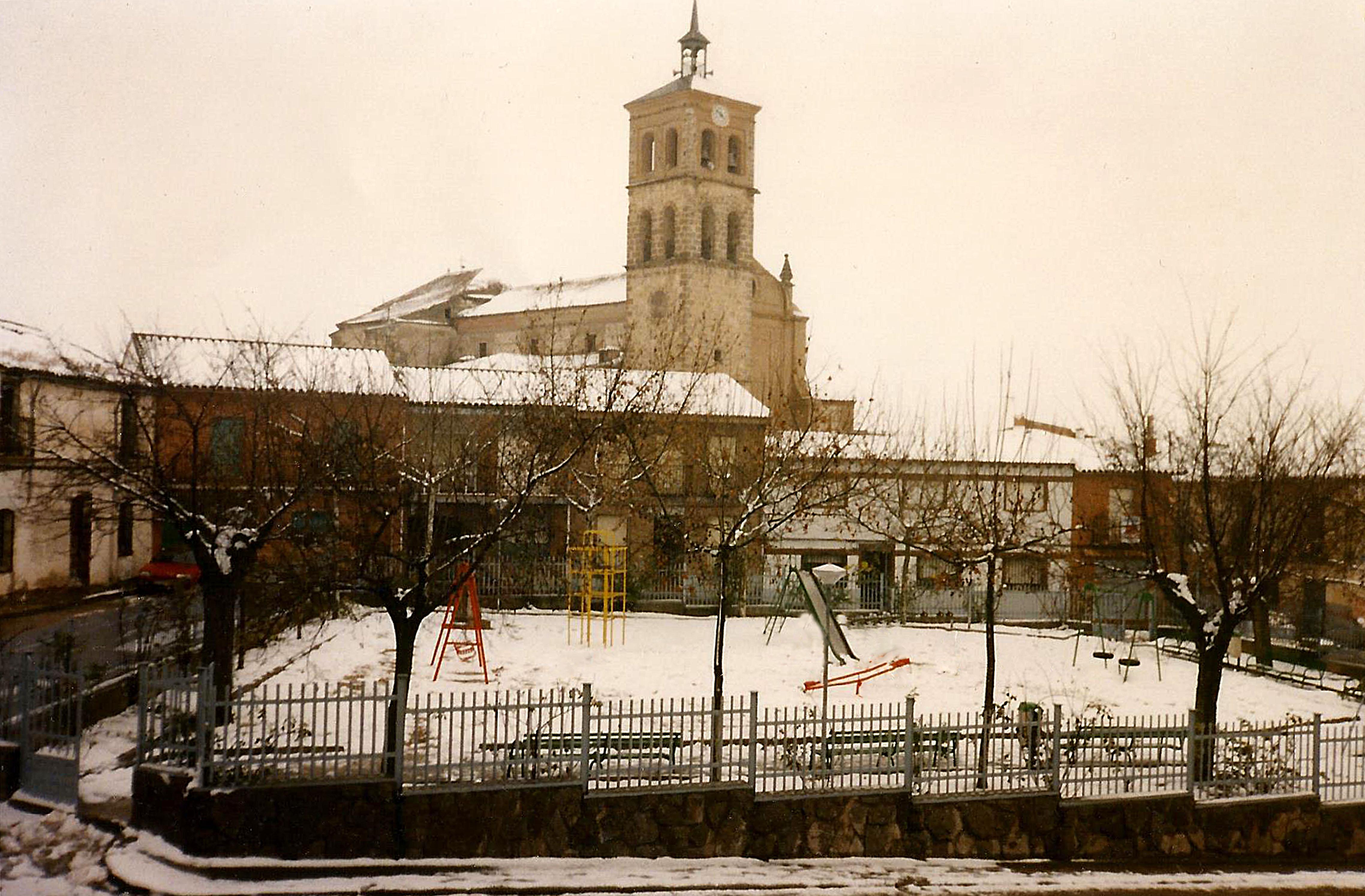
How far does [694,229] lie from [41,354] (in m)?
28.8

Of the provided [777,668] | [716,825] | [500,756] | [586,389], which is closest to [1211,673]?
[716,825]

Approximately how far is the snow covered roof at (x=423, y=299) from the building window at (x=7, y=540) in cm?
3526

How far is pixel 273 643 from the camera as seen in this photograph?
18469 millimetres

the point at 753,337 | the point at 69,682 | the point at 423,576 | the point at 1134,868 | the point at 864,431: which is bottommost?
the point at 1134,868

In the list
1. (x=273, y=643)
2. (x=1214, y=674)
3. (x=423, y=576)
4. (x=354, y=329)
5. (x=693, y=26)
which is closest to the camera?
(x=423, y=576)

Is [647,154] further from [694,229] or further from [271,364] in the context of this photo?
[271,364]

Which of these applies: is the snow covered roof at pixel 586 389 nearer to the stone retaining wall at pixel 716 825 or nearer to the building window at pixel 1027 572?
the building window at pixel 1027 572

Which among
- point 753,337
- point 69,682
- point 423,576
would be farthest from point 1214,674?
point 753,337

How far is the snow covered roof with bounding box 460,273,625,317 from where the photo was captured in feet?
172

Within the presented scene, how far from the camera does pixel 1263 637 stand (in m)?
21.5

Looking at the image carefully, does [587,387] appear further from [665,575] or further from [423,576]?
[423,576]

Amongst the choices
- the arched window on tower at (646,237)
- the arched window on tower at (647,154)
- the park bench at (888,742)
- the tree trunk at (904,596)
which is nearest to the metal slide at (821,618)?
the tree trunk at (904,596)

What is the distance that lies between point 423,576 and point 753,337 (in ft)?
128

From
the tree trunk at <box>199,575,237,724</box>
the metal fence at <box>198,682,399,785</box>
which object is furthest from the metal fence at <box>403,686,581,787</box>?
the tree trunk at <box>199,575,237,724</box>
